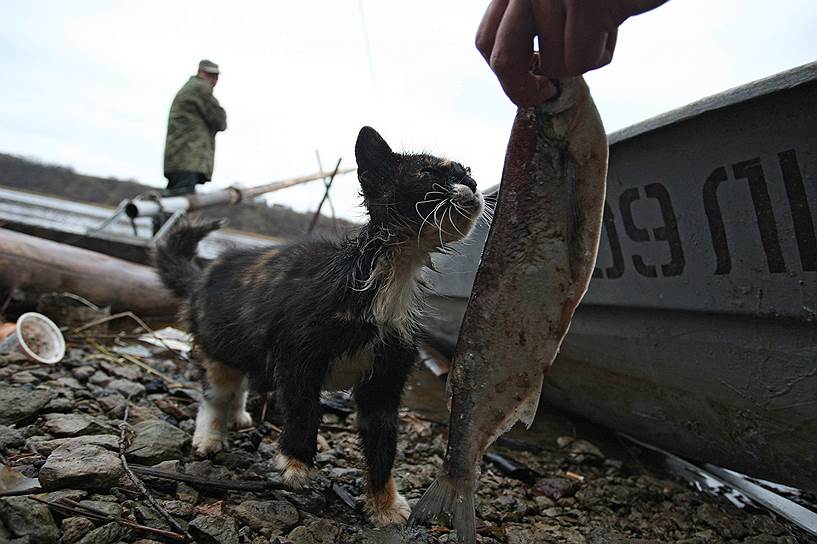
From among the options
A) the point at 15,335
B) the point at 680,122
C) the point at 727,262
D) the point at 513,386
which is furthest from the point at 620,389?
the point at 15,335

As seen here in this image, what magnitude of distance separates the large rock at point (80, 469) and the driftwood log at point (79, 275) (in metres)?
3.62

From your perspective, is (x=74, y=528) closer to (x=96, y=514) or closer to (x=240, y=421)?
A: (x=96, y=514)

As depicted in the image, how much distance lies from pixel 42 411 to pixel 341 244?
2.14 m

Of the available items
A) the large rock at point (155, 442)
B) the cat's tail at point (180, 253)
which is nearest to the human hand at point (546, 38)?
the large rock at point (155, 442)

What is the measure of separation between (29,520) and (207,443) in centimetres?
149

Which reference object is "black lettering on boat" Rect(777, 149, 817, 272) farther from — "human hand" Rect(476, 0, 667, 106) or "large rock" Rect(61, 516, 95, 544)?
"large rock" Rect(61, 516, 95, 544)

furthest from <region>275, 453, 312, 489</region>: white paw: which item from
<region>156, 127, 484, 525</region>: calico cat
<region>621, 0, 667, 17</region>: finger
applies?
<region>621, 0, 667, 17</region>: finger

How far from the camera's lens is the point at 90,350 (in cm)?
596

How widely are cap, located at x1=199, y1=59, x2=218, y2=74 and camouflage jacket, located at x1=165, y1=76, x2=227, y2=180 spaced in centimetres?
18

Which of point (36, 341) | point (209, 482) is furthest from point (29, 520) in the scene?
point (36, 341)

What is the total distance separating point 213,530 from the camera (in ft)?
8.86

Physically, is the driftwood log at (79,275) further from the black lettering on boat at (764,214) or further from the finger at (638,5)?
the finger at (638,5)

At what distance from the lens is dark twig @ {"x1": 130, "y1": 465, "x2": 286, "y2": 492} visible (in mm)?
3066

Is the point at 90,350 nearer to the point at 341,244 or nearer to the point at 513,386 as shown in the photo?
the point at 341,244
